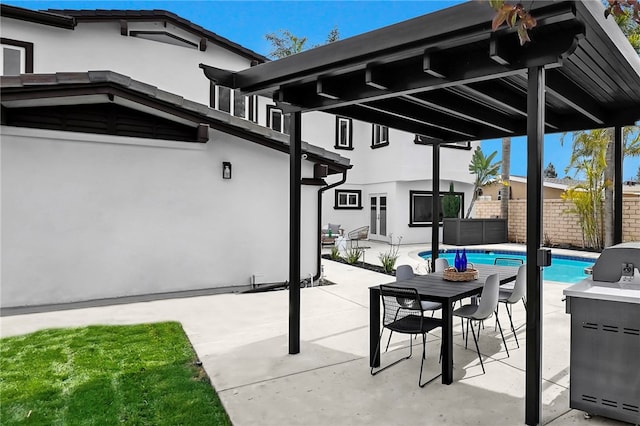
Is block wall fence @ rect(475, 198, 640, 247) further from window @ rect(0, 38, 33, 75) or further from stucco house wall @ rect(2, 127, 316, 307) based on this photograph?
window @ rect(0, 38, 33, 75)

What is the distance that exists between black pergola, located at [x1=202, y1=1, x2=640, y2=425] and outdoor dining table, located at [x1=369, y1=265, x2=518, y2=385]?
0.83 m

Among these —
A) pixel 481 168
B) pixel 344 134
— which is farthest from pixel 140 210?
pixel 481 168

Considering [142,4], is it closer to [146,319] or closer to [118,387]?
[146,319]

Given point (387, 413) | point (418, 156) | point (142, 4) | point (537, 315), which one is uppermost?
point (142, 4)

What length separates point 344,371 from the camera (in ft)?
14.0

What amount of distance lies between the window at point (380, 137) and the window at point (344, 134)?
3.21 feet

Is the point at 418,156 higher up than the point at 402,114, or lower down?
higher up

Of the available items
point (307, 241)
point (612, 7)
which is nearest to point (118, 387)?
point (612, 7)

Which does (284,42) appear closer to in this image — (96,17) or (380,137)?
(380,137)

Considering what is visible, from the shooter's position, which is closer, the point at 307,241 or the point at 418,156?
the point at 307,241

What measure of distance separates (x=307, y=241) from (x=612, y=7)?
7.62 m

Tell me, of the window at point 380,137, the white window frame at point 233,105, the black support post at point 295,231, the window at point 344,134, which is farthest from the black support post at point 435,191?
the window at point 344,134

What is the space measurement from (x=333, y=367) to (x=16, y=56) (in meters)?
11.3

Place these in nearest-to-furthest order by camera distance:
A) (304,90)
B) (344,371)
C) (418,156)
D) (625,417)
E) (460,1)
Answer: (460,1) → (625,417) → (344,371) → (304,90) → (418,156)
